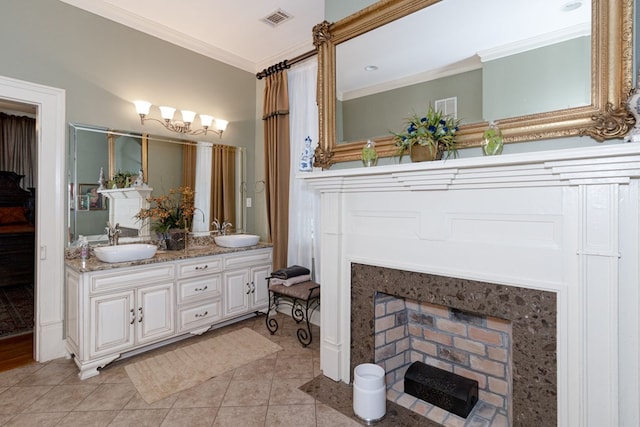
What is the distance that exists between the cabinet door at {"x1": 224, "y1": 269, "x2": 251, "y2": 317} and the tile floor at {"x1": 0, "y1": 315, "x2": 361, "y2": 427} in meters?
0.86

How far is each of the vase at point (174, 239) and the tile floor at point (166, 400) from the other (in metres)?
1.07

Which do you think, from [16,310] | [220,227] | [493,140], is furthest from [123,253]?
[493,140]

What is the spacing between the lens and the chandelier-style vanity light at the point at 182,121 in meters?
3.13

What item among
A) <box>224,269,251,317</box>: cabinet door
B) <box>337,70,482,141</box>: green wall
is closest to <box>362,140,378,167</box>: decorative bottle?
<box>337,70,482,141</box>: green wall

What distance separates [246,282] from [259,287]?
18cm

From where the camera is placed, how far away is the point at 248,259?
137 inches

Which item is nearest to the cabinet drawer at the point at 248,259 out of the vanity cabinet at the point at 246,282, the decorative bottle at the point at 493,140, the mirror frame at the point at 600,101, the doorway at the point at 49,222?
the vanity cabinet at the point at 246,282

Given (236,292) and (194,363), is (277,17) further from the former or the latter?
(194,363)

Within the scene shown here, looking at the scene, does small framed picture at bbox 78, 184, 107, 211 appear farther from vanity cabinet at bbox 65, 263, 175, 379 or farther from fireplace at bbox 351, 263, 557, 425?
fireplace at bbox 351, 263, 557, 425

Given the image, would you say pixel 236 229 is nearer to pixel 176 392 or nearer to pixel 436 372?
pixel 176 392

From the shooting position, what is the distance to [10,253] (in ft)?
15.2

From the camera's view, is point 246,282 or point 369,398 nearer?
point 369,398

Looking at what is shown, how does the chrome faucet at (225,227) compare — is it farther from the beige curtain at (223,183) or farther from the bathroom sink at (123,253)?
the bathroom sink at (123,253)

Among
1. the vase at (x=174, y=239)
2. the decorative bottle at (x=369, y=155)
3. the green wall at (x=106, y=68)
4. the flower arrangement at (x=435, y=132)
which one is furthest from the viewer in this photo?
the vase at (x=174, y=239)
